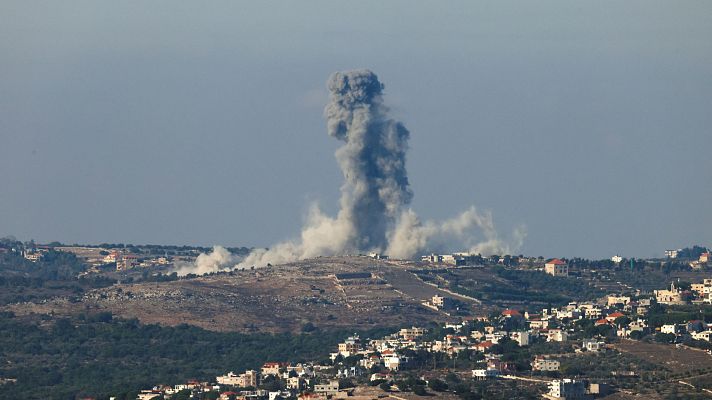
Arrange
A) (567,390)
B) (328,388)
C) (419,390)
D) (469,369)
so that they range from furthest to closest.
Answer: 1. (469,369)
2. (328,388)
3. (419,390)
4. (567,390)

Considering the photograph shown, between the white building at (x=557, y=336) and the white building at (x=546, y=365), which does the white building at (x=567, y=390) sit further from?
the white building at (x=557, y=336)

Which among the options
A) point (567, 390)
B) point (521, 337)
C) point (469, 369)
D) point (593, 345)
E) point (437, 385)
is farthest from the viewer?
point (521, 337)

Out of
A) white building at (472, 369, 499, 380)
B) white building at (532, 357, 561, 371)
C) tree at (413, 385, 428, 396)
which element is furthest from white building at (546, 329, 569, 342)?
tree at (413, 385, 428, 396)

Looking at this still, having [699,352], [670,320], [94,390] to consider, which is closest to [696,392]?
[699,352]

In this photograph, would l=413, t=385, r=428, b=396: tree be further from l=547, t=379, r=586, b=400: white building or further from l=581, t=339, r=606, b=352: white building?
l=581, t=339, r=606, b=352: white building

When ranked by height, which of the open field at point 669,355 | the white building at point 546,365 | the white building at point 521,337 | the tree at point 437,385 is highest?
the white building at point 521,337

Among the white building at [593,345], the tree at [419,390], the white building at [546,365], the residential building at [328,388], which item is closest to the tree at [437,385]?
the tree at [419,390]

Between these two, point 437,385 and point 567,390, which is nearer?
point 567,390

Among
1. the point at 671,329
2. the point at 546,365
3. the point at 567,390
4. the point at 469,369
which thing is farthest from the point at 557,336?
the point at 567,390

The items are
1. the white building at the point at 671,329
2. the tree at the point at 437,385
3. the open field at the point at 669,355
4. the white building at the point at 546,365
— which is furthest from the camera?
the white building at the point at 671,329

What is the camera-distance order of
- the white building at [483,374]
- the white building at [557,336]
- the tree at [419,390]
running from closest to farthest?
1. the tree at [419,390]
2. the white building at [483,374]
3. the white building at [557,336]

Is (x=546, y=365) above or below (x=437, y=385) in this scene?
above

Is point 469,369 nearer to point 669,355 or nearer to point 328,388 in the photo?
point 669,355
